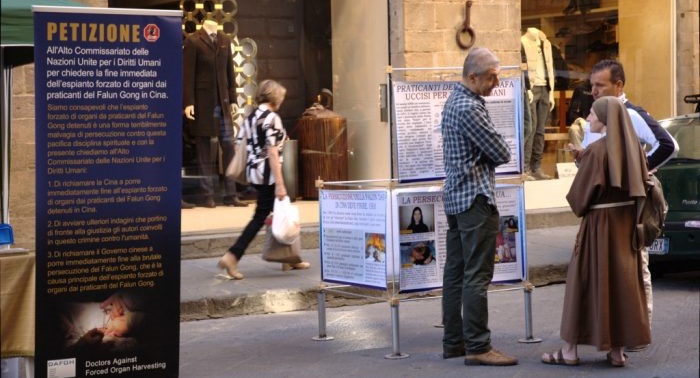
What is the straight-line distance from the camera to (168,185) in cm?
674

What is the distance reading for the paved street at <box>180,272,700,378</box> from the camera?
7441 mm

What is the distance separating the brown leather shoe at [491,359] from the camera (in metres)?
7.48

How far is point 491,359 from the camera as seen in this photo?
7.48 m

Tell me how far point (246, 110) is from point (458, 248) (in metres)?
6.21

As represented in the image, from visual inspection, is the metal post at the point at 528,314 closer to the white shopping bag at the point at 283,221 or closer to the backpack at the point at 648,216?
the backpack at the point at 648,216

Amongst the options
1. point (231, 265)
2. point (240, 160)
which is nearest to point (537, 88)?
point (240, 160)

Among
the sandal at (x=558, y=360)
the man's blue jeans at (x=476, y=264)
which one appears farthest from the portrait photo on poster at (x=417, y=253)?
the sandal at (x=558, y=360)

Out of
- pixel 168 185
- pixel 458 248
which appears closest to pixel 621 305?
pixel 458 248

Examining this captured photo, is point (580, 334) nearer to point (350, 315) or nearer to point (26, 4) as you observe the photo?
point (350, 315)

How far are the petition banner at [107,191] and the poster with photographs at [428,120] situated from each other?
6.10ft

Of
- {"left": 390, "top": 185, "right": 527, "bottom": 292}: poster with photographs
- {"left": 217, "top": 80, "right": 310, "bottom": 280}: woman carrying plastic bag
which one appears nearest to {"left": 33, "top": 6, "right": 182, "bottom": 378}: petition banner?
{"left": 390, "top": 185, "right": 527, "bottom": 292}: poster with photographs

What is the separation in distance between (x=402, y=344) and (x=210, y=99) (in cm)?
563

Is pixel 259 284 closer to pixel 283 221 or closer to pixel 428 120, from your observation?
pixel 283 221

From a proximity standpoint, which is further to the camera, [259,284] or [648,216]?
[259,284]
